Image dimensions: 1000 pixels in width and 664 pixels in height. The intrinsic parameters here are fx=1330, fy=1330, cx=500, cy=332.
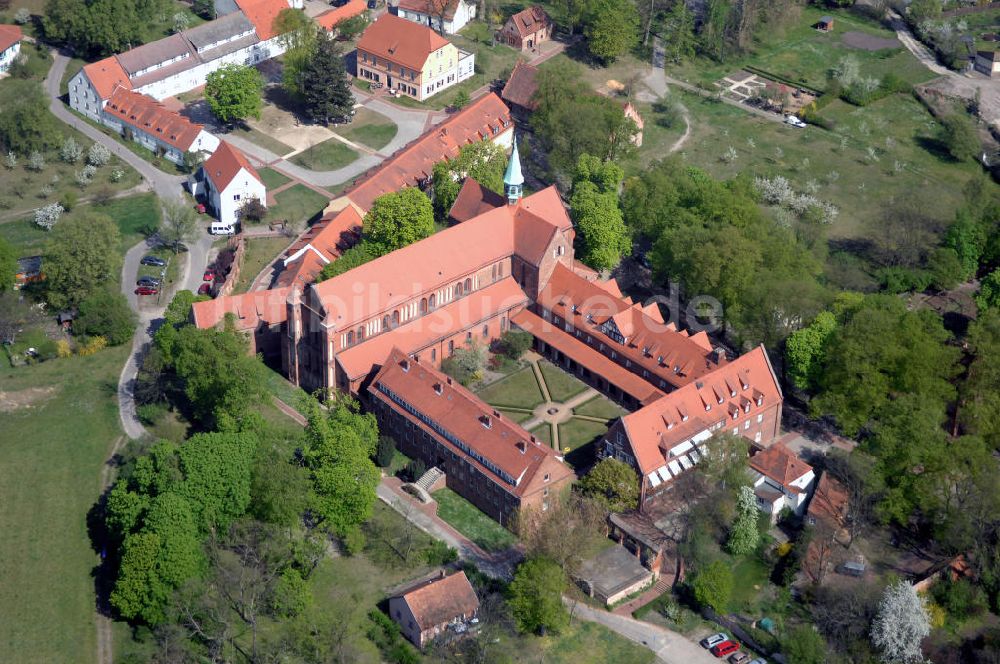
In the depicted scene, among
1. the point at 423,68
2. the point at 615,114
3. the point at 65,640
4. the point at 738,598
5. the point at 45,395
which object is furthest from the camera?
the point at 423,68

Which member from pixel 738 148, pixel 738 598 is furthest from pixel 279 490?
pixel 738 148

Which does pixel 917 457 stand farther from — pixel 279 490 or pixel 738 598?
pixel 279 490

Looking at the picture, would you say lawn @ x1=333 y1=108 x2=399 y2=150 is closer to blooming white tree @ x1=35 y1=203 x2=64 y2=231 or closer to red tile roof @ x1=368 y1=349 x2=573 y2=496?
blooming white tree @ x1=35 y1=203 x2=64 y2=231

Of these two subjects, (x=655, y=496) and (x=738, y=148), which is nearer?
(x=655, y=496)

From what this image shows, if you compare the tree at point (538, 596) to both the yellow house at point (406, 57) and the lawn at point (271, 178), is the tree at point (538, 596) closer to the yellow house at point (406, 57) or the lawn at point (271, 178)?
the lawn at point (271, 178)

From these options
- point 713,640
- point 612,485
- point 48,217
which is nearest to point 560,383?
point 612,485

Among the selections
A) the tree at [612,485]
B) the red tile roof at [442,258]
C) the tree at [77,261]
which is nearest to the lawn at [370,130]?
the red tile roof at [442,258]

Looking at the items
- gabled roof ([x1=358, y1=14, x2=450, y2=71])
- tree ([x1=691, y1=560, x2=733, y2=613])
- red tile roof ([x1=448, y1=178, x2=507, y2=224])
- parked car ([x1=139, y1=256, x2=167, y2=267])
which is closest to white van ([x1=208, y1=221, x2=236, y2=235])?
parked car ([x1=139, y1=256, x2=167, y2=267])
